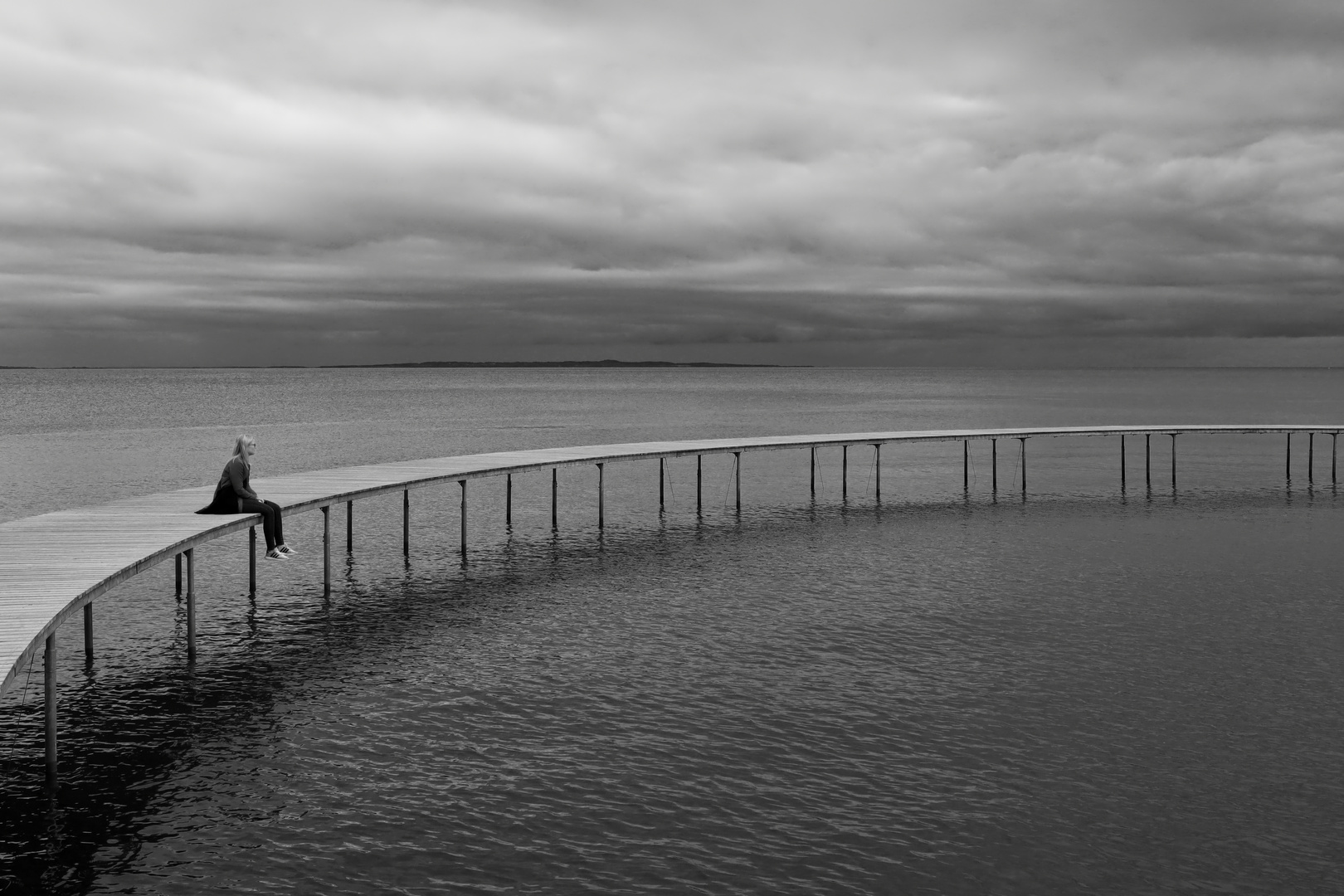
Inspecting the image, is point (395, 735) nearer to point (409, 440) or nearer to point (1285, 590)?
point (1285, 590)

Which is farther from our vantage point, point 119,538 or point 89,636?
point 119,538

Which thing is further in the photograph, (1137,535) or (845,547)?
(1137,535)

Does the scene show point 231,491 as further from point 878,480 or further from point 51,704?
point 878,480

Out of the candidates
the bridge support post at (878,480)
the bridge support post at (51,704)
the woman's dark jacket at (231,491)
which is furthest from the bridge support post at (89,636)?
the bridge support post at (878,480)

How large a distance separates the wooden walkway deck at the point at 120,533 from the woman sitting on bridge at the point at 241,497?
0.80 ft

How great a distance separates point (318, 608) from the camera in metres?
19.2

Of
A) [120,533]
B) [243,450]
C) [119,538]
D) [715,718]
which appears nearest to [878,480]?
[243,450]

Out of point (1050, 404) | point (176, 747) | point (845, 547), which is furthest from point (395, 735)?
point (1050, 404)

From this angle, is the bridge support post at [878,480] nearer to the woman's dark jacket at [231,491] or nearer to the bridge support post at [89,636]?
the woman's dark jacket at [231,491]

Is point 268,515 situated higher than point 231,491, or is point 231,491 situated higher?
point 231,491

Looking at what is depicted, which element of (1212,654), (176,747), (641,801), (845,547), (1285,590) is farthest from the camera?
(845,547)

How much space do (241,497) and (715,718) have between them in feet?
30.0

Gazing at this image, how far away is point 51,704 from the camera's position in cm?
1123

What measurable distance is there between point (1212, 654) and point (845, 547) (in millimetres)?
10228
